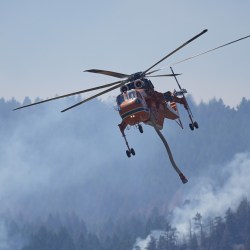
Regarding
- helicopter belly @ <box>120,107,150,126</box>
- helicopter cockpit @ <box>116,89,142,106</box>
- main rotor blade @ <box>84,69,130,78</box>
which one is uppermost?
main rotor blade @ <box>84,69,130,78</box>

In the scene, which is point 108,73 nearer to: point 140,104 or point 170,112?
point 140,104

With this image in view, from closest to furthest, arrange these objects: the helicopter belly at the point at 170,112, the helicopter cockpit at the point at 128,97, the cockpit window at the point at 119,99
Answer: the helicopter cockpit at the point at 128,97 → the cockpit window at the point at 119,99 → the helicopter belly at the point at 170,112

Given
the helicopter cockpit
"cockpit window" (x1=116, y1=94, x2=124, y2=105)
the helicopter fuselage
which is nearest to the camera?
the helicopter fuselage

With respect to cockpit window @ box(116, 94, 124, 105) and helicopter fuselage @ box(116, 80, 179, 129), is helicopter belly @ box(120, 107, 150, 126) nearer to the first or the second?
helicopter fuselage @ box(116, 80, 179, 129)

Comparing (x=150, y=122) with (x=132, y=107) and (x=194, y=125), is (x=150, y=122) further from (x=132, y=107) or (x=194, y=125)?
(x=194, y=125)

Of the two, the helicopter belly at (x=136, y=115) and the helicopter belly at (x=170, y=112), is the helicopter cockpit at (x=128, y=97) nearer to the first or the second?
the helicopter belly at (x=136, y=115)

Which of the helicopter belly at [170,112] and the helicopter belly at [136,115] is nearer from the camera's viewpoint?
the helicopter belly at [136,115]

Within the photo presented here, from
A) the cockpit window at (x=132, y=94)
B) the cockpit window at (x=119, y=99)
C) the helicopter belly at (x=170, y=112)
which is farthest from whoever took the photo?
the helicopter belly at (x=170, y=112)

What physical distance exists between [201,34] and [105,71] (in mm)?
8821

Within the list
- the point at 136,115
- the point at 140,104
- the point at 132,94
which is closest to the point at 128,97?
the point at 132,94

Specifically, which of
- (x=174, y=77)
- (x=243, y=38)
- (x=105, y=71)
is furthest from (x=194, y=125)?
(x=243, y=38)

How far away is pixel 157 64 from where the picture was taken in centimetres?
5019

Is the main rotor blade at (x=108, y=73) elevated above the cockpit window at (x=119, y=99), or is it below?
above

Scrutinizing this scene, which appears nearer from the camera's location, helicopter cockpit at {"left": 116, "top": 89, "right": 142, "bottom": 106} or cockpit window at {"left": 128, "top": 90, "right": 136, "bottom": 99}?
helicopter cockpit at {"left": 116, "top": 89, "right": 142, "bottom": 106}
